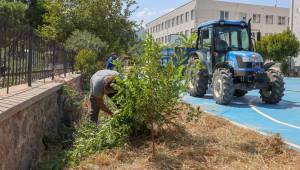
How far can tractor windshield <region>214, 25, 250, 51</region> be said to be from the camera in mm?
13375

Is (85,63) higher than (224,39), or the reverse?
(224,39)

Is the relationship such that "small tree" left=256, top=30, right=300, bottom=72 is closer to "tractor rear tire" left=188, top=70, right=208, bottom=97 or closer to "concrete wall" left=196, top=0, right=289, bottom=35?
"tractor rear tire" left=188, top=70, right=208, bottom=97

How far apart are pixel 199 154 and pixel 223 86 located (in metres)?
6.22

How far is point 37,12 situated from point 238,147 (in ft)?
137

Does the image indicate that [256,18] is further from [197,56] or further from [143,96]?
[143,96]

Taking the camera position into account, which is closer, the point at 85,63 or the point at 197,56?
the point at 197,56

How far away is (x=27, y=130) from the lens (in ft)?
18.8

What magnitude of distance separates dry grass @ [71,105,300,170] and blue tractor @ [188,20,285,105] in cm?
475

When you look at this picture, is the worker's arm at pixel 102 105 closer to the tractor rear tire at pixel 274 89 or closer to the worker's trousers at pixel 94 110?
the worker's trousers at pixel 94 110

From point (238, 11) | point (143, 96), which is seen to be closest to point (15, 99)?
point (143, 96)

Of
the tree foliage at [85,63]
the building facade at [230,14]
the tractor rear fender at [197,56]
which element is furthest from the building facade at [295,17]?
the tree foliage at [85,63]

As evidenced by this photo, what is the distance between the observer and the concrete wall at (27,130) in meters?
4.67

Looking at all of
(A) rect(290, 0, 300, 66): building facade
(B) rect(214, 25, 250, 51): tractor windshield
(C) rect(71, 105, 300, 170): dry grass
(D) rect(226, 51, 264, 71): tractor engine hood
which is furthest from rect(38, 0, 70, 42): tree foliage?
(A) rect(290, 0, 300, 66): building facade

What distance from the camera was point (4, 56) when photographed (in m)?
5.88
